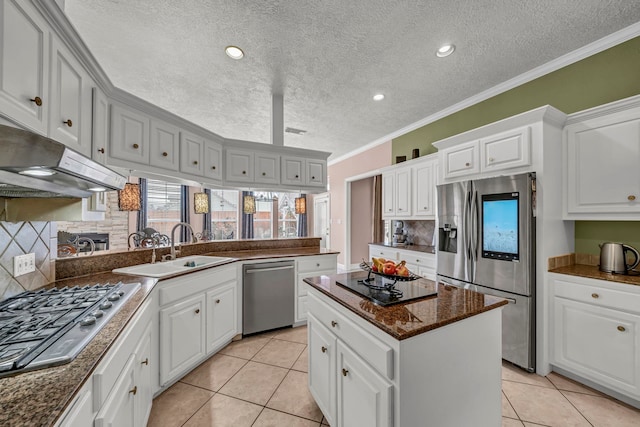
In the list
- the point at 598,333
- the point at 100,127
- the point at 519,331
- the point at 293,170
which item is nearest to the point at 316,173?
the point at 293,170

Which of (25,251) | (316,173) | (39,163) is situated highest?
(316,173)

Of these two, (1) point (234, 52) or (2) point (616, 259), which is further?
(1) point (234, 52)

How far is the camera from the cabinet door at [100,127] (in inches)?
69.0

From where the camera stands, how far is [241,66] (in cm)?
260

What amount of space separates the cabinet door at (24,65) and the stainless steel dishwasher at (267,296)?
2058 mm

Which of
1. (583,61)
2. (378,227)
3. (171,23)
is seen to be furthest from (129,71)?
(378,227)

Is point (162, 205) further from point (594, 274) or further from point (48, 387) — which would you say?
point (594, 274)

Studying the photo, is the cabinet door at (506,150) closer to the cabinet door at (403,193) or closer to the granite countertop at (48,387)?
the cabinet door at (403,193)

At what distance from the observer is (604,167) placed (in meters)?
2.09

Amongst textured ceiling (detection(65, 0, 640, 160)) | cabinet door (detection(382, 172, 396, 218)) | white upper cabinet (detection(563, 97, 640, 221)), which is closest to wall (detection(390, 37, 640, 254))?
textured ceiling (detection(65, 0, 640, 160))

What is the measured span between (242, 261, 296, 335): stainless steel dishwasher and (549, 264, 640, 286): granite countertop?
2549 millimetres

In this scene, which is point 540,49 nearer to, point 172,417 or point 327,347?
point 327,347

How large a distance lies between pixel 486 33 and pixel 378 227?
4142 millimetres

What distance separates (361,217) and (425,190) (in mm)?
2880
